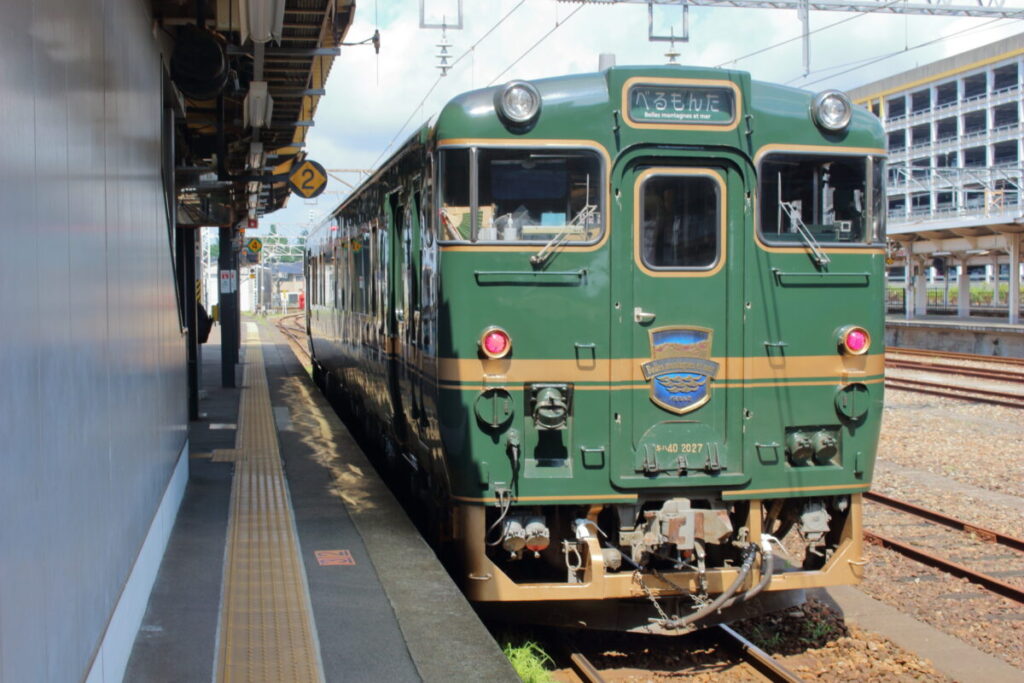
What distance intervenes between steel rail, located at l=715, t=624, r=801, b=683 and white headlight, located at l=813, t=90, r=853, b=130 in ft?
10.6

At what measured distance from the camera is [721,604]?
5969 millimetres

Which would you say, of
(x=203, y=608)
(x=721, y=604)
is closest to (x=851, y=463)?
(x=721, y=604)

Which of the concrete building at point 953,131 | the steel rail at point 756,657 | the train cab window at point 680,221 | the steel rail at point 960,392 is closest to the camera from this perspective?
the steel rail at point 756,657

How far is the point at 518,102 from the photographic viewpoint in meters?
5.99

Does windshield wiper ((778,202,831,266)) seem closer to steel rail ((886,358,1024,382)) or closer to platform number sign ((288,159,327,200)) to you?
platform number sign ((288,159,327,200))

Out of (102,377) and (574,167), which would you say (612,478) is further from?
(102,377)

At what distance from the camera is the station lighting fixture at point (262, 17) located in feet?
23.2

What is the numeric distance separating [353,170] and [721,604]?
98.3 ft

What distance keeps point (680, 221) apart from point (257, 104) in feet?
20.0

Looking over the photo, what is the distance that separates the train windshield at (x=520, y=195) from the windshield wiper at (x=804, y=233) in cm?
121

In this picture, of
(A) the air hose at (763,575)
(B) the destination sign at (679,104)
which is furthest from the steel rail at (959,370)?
(B) the destination sign at (679,104)

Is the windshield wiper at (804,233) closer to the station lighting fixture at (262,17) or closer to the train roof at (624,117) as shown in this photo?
the train roof at (624,117)

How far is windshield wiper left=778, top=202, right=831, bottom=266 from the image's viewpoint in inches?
250

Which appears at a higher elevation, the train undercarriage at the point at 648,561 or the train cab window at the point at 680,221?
the train cab window at the point at 680,221
